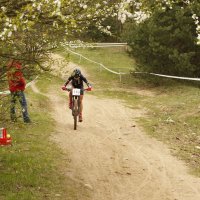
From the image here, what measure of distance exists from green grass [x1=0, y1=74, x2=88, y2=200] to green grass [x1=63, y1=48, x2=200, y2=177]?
2.57 m

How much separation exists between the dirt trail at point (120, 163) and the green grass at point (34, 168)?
0.28 meters

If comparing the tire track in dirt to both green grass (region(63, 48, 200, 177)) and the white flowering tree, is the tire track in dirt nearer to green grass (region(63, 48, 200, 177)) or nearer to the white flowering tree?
green grass (region(63, 48, 200, 177))

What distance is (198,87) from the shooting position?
74.9 ft

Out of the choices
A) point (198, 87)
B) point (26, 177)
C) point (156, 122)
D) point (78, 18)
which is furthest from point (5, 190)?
point (198, 87)

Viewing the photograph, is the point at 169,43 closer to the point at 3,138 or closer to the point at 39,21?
the point at 3,138

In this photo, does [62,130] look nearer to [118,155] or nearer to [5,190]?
[118,155]

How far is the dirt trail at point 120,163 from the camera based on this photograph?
28.7 ft

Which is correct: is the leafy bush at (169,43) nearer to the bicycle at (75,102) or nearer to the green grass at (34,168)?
the bicycle at (75,102)

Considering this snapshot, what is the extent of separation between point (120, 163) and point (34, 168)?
83.1 inches

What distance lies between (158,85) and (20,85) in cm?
1207

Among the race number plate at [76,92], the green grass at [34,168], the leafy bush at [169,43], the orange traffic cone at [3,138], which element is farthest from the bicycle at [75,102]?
the leafy bush at [169,43]

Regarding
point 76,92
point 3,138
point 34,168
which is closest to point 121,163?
point 34,168

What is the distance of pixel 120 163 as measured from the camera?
10586 millimetres

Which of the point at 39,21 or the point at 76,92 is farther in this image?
the point at 76,92
